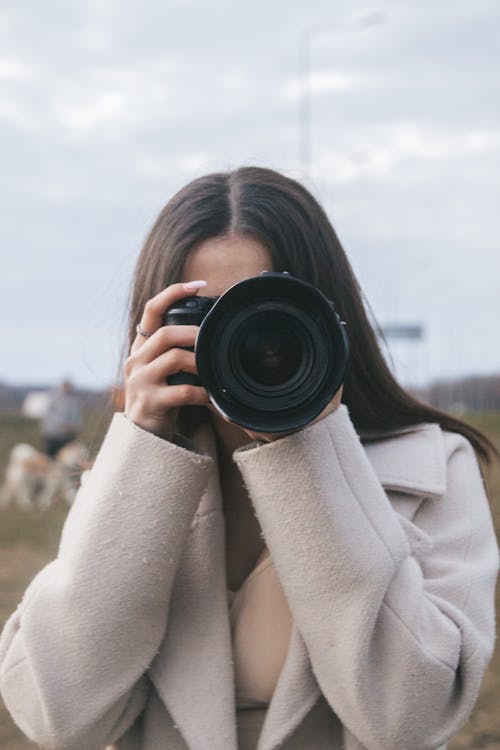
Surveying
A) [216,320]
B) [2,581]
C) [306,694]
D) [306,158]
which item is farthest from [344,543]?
[306,158]

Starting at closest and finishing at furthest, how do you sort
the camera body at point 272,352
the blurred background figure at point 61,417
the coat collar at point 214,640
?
the camera body at point 272,352
the coat collar at point 214,640
the blurred background figure at point 61,417

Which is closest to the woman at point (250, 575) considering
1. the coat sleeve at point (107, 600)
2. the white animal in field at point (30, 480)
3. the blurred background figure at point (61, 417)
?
the coat sleeve at point (107, 600)

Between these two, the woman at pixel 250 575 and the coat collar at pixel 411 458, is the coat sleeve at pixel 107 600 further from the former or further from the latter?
the coat collar at pixel 411 458

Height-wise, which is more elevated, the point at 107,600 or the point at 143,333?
the point at 143,333

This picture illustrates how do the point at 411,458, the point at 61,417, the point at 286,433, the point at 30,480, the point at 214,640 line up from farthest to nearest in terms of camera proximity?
the point at 61,417 → the point at 30,480 → the point at 411,458 → the point at 214,640 → the point at 286,433

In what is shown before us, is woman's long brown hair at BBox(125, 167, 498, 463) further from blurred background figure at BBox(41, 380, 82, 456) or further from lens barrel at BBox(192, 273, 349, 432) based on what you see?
blurred background figure at BBox(41, 380, 82, 456)

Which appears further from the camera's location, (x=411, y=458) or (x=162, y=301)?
(x=411, y=458)

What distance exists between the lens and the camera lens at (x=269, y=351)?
178 cm

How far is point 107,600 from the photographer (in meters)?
1.83

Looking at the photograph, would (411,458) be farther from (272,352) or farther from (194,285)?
(194,285)

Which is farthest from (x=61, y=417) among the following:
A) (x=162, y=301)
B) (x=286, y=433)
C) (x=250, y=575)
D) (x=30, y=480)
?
(x=286, y=433)

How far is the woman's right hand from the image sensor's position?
6.02 feet

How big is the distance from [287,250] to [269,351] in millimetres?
224

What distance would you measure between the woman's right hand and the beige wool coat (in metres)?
0.03
